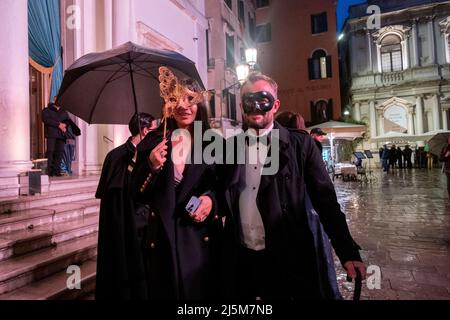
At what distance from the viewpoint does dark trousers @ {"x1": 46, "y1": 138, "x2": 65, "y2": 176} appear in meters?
6.41

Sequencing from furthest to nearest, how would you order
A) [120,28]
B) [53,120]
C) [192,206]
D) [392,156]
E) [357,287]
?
1. [392,156]
2. [120,28]
3. [53,120]
4. [192,206]
5. [357,287]

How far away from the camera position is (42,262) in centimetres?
321

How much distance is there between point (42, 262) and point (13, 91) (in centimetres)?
321

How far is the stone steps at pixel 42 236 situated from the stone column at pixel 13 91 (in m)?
1.28

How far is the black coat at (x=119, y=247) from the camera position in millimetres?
1896

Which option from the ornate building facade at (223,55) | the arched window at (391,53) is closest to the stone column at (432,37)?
the arched window at (391,53)

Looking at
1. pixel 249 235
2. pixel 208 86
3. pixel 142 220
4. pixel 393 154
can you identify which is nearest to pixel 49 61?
pixel 142 220

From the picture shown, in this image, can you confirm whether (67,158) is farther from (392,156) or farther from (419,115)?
(419,115)

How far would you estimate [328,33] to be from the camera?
26250 millimetres

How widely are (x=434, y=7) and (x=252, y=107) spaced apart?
33235mm

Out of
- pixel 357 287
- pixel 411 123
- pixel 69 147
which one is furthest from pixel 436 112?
pixel 357 287

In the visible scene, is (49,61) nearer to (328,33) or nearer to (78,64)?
(78,64)

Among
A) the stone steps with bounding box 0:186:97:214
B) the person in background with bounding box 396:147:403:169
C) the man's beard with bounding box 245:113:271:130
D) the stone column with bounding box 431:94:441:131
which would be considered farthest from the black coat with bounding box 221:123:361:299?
the stone column with bounding box 431:94:441:131

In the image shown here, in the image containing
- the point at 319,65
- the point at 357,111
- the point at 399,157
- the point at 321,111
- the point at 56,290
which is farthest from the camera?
the point at 357,111
